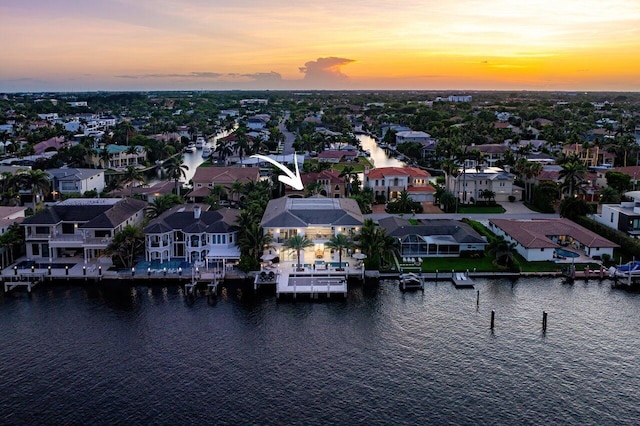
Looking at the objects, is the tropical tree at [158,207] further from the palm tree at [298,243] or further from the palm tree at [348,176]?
the palm tree at [348,176]

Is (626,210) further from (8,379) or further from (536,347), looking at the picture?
(8,379)

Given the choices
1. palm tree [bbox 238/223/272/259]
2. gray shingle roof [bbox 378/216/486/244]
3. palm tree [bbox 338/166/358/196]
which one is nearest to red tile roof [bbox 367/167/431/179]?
palm tree [bbox 338/166/358/196]

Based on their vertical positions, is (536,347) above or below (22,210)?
below

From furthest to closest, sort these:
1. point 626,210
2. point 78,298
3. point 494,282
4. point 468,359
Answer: point 626,210
point 494,282
point 78,298
point 468,359

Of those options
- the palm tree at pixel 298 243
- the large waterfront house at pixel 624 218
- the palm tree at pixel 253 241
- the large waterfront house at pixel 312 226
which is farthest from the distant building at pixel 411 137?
the palm tree at pixel 253 241

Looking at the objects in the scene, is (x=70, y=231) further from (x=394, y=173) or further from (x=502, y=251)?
(x=394, y=173)

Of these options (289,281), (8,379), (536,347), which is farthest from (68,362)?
(536,347)

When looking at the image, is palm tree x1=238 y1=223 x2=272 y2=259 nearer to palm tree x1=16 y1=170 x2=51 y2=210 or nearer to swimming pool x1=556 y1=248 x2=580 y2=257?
swimming pool x1=556 y1=248 x2=580 y2=257
